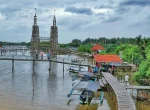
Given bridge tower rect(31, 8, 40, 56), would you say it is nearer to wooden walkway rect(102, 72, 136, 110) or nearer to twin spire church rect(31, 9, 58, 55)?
twin spire church rect(31, 9, 58, 55)

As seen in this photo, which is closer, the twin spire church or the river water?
the river water

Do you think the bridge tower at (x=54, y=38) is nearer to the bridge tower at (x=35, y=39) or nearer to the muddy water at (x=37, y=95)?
the bridge tower at (x=35, y=39)

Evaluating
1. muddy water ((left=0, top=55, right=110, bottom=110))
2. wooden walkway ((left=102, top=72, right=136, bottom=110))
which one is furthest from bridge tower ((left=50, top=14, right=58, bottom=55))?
wooden walkway ((left=102, top=72, right=136, bottom=110))

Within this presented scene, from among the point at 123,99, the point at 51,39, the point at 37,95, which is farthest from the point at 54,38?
the point at 123,99

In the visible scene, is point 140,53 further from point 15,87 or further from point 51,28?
point 51,28

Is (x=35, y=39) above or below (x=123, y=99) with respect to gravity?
above

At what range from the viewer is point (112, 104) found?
29250 millimetres

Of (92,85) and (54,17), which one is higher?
(54,17)

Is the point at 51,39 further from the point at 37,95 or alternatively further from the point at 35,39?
the point at 37,95

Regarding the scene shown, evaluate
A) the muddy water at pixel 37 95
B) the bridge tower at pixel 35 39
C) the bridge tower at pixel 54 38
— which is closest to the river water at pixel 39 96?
the muddy water at pixel 37 95

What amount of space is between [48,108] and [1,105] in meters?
4.58

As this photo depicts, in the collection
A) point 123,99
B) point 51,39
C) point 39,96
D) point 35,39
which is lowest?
point 39,96

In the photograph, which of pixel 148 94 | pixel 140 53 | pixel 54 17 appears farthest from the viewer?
pixel 54 17

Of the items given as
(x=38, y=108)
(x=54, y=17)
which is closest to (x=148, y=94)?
(x=38, y=108)
